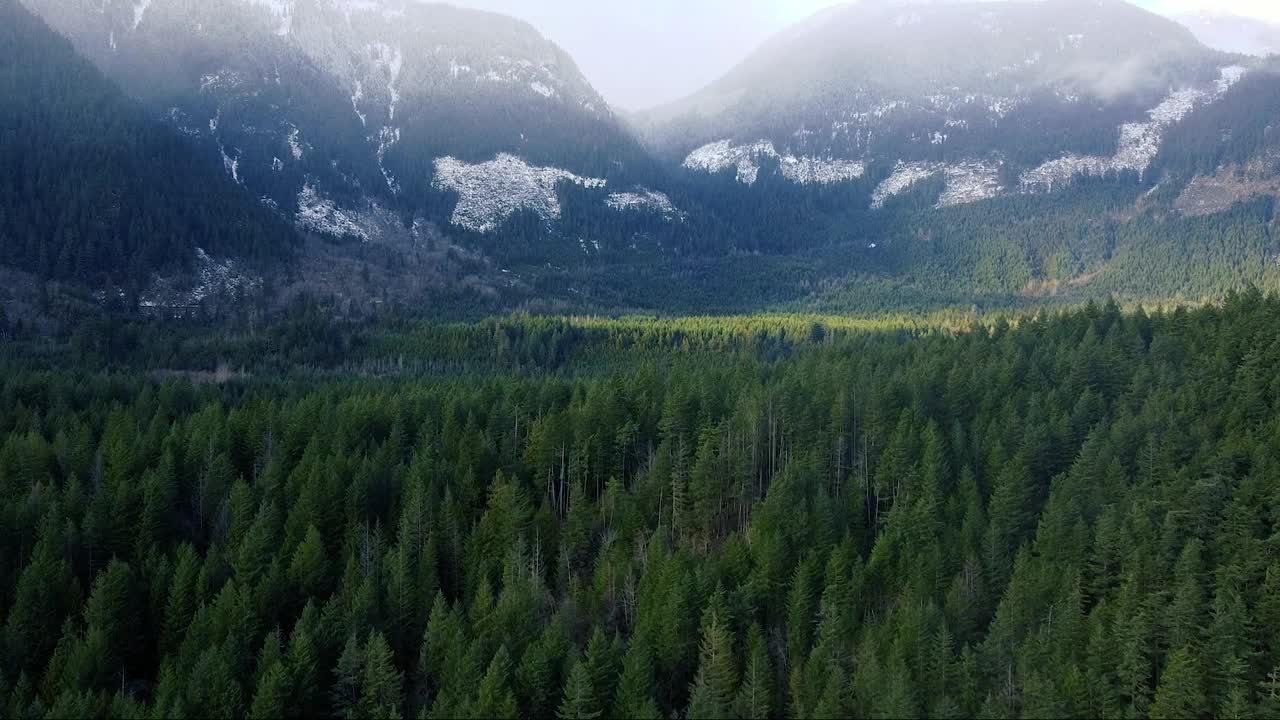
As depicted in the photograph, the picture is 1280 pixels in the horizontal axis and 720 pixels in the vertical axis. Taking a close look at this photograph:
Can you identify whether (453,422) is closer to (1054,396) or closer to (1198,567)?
(1054,396)

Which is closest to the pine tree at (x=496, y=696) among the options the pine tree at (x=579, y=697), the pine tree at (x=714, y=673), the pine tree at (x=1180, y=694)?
the pine tree at (x=579, y=697)

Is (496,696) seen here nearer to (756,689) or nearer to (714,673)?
(714,673)

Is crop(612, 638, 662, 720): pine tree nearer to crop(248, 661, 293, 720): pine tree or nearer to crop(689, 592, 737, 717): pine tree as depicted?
crop(689, 592, 737, 717): pine tree

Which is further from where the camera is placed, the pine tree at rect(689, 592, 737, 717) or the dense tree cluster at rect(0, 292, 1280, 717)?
the dense tree cluster at rect(0, 292, 1280, 717)

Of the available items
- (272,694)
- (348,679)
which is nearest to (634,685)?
(348,679)

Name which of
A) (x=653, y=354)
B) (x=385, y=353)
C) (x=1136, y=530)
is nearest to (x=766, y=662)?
(x=1136, y=530)

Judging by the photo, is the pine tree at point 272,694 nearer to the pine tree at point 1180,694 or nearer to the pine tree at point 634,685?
the pine tree at point 634,685

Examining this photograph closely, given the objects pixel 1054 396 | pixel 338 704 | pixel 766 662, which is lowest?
pixel 338 704

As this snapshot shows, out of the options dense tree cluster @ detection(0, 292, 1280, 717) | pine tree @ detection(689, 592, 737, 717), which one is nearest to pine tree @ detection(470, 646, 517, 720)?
dense tree cluster @ detection(0, 292, 1280, 717)
